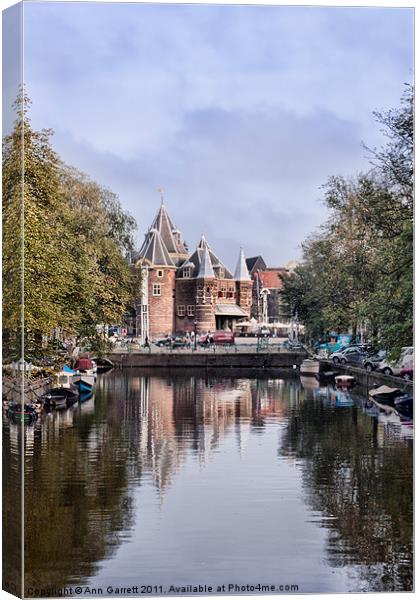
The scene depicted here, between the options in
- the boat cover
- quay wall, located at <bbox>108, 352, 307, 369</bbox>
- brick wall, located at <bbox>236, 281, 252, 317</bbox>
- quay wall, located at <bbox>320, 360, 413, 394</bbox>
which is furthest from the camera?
the boat cover

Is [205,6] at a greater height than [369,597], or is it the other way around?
[205,6]

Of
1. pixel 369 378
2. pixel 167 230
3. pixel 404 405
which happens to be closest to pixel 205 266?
pixel 167 230

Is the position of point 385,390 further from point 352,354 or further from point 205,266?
point 205,266

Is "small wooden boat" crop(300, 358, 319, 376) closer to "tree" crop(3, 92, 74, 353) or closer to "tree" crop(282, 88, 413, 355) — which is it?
"tree" crop(282, 88, 413, 355)

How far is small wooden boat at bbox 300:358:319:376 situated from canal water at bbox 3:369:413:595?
170 cm

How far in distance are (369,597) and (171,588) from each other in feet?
5.78

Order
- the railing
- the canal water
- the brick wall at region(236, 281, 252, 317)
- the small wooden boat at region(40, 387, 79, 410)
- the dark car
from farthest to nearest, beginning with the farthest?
the small wooden boat at region(40, 387, 79, 410) < the dark car < the railing < the brick wall at region(236, 281, 252, 317) < the canal water

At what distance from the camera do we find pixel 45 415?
23250 mm

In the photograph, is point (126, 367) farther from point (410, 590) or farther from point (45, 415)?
point (410, 590)

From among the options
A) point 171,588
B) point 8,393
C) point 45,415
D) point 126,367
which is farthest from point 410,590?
point 45,415

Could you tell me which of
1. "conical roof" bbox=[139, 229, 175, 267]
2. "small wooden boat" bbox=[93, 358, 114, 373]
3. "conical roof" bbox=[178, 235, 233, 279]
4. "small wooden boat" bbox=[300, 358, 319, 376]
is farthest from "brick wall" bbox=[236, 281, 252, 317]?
"small wooden boat" bbox=[93, 358, 114, 373]

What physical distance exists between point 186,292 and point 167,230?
190cm

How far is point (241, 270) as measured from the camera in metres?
10.9

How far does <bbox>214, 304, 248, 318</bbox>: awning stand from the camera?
1227 cm
